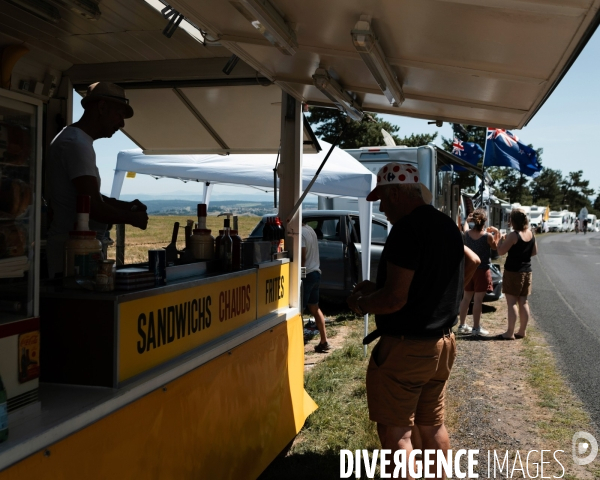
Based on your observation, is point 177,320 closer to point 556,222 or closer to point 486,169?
point 486,169

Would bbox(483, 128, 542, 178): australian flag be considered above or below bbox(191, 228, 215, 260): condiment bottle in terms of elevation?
above

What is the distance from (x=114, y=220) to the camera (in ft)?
9.78

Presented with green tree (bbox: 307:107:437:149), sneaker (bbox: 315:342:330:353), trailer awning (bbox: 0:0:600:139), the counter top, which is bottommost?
sneaker (bbox: 315:342:330:353)

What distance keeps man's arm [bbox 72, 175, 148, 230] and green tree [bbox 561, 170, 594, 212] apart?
513 feet

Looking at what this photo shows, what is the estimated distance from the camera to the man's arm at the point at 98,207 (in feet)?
9.43

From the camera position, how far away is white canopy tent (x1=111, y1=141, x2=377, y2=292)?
7.90 metres

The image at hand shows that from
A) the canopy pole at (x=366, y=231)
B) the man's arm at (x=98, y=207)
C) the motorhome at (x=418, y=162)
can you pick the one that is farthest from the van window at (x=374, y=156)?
the man's arm at (x=98, y=207)

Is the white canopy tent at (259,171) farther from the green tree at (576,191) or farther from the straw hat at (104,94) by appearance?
the green tree at (576,191)

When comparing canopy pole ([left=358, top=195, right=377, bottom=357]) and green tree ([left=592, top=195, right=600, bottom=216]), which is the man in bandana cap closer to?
canopy pole ([left=358, top=195, right=377, bottom=357])

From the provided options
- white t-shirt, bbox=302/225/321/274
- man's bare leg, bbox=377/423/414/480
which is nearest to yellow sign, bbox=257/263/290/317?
man's bare leg, bbox=377/423/414/480

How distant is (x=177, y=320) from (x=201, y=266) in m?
0.60

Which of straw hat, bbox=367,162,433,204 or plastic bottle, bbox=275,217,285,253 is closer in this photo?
straw hat, bbox=367,162,433,204

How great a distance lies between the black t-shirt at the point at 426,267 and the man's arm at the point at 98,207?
1.33 metres

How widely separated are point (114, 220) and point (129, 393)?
972 millimetres
